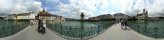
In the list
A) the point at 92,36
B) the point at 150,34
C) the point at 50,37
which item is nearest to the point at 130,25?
the point at 150,34

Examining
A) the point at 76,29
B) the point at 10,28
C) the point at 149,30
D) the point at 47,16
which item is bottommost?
the point at 149,30

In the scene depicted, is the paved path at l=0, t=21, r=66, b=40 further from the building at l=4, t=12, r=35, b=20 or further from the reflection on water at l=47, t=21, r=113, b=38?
the building at l=4, t=12, r=35, b=20

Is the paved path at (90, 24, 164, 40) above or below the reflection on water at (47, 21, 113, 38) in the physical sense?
below

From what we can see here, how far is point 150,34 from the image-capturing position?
26750mm

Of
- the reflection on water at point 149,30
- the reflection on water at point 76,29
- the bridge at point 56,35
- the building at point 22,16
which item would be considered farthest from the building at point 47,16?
the reflection on water at point 149,30

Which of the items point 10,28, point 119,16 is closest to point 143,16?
point 119,16

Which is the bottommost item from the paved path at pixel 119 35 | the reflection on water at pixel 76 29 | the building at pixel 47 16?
the paved path at pixel 119 35

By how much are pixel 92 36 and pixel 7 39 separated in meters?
5.76

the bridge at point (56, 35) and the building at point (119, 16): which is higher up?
the building at point (119, 16)

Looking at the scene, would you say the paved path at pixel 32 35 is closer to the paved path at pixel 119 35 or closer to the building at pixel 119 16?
the paved path at pixel 119 35

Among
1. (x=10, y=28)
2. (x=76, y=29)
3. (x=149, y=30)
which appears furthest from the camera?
(x=149, y=30)

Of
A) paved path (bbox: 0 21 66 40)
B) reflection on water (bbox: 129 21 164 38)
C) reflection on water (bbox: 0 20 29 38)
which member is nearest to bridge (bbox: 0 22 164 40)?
paved path (bbox: 0 21 66 40)

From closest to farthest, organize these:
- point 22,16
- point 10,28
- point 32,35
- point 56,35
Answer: point 32,35
point 56,35
point 10,28
point 22,16

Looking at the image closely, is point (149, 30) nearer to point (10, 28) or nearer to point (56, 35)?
point (56, 35)
